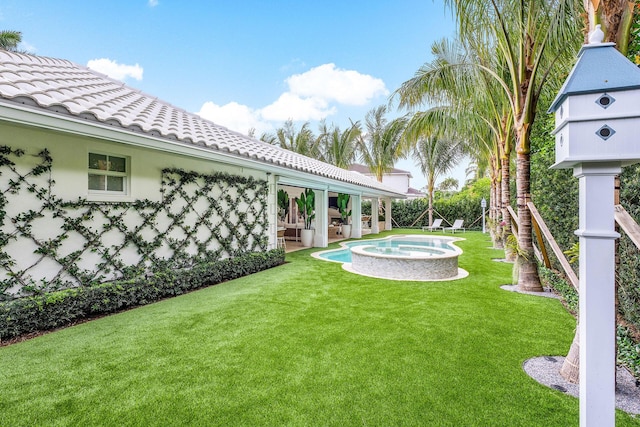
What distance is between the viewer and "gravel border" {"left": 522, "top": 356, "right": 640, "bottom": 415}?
10.5 feet

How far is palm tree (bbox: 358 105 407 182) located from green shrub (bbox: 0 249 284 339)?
835 inches

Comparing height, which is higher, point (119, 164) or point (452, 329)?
point (119, 164)

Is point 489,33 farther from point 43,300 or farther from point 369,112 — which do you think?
point 369,112

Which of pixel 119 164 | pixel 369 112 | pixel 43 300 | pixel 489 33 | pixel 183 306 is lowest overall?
pixel 183 306

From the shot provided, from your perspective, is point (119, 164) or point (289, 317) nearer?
point (289, 317)

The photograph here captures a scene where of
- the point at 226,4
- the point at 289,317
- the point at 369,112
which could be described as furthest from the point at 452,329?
the point at 369,112

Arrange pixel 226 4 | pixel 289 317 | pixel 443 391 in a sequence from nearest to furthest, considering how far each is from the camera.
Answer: pixel 443 391 → pixel 289 317 → pixel 226 4

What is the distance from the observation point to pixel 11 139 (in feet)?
16.7

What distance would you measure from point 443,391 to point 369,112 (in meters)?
28.2

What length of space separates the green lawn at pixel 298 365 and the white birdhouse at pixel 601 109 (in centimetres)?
253

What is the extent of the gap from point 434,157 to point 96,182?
24831 mm

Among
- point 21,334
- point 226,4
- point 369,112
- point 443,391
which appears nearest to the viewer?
point 443,391

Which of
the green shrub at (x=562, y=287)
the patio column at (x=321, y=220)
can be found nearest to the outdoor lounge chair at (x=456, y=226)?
the patio column at (x=321, y=220)

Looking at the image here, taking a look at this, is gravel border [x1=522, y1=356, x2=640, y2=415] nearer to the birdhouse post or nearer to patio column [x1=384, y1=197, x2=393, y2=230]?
the birdhouse post
